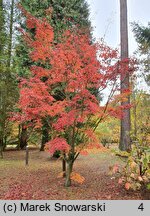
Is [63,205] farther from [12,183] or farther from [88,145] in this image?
[12,183]

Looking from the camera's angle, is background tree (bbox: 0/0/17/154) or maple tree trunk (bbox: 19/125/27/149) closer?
background tree (bbox: 0/0/17/154)

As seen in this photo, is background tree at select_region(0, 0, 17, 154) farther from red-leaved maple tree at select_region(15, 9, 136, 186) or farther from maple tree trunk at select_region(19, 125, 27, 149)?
red-leaved maple tree at select_region(15, 9, 136, 186)

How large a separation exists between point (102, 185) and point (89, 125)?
173 centimetres

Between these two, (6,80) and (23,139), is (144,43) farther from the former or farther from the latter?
(23,139)

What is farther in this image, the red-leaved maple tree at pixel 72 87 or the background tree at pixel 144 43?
the background tree at pixel 144 43

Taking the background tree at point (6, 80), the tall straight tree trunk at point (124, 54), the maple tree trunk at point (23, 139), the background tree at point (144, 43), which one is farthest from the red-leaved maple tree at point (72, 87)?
the maple tree trunk at point (23, 139)

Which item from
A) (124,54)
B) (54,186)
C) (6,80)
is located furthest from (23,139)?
(54,186)

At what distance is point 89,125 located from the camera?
7.89m

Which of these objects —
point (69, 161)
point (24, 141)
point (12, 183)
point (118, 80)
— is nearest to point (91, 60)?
point (118, 80)

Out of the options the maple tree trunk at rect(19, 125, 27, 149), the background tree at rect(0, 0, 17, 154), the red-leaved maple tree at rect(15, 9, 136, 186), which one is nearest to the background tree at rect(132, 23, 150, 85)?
the background tree at rect(0, 0, 17, 154)

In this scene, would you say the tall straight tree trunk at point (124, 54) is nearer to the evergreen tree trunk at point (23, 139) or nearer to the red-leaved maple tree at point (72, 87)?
the red-leaved maple tree at point (72, 87)

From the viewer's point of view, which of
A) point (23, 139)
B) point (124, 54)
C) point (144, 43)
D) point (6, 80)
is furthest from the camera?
point (23, 139)

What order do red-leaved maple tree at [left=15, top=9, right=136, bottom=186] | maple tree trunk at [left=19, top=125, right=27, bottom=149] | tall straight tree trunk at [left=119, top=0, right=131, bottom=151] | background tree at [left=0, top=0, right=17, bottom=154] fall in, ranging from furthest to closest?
1. maple tree trunk at [left=19, top=125, right=27, bottom=149]
2. background tree at [left=0, top=0, right=17, bottom=154]
3. tall straight tree trunk at [left=119, top=0, right=131, bottom=151]
4. red-leaved maple tree at [left=15, top=9, right=136, bottom=186]

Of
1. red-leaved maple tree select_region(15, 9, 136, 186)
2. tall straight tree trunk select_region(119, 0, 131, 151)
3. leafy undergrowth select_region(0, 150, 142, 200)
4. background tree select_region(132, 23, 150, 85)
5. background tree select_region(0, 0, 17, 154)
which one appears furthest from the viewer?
background tree select_region(132, 23, 150, 85)
